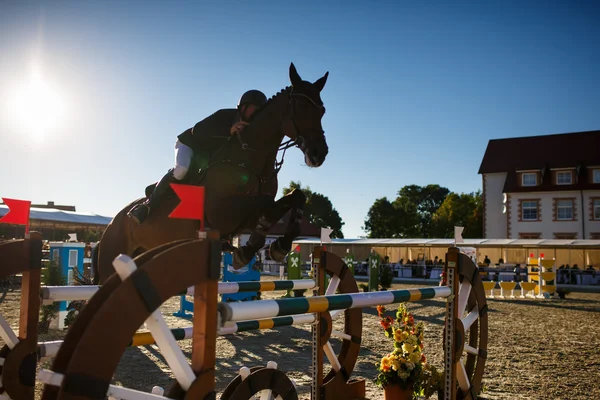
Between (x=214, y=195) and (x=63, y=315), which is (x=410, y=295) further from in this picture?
(x=63, y=315)

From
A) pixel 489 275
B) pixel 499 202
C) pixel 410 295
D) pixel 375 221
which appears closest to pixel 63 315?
pixel 410 295

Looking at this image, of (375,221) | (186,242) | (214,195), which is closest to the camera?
(186,242)

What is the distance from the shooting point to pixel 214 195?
11.8ft

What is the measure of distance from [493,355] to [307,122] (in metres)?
4.63

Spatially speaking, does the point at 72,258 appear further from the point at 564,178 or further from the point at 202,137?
the point at 564,178

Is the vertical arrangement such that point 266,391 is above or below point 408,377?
above

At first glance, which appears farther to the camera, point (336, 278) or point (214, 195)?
point (336, 278)

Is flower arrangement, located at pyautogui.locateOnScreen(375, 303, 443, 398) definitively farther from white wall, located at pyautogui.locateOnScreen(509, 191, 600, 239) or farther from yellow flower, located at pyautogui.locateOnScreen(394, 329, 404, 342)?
white wall, located at pyautogui.locateOnScreen(509, 191, 600, 239)

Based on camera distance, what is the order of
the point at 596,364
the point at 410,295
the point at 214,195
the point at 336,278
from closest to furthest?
the point at 410,295, the point at 214,195, the point at 336,278, the point at 596,364

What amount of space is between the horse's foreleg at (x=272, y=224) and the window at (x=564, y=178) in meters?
33.7

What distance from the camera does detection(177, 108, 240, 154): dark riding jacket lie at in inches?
152

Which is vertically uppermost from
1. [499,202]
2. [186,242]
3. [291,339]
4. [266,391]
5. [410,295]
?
[499,202]

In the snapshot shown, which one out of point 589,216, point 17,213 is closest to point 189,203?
point 17,213

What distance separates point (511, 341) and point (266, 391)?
649 cm
